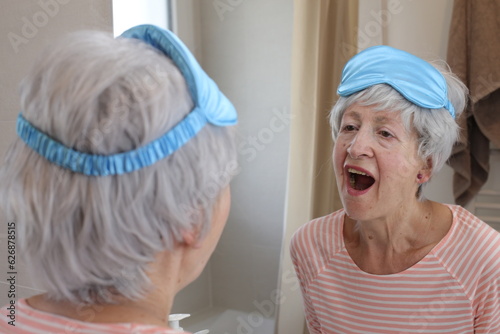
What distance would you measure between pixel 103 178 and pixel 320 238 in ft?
2.72

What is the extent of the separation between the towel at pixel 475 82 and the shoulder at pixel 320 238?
653 mm

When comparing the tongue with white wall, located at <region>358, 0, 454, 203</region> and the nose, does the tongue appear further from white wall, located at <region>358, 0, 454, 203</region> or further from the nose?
white wall, located at <region>358, 0, 454, 203</region>

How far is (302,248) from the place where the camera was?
1.37 metres

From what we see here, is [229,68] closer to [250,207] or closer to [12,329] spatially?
[250,207]

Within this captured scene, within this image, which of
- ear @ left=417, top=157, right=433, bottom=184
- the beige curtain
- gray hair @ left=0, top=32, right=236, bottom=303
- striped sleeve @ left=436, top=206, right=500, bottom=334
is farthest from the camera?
the beige curtain

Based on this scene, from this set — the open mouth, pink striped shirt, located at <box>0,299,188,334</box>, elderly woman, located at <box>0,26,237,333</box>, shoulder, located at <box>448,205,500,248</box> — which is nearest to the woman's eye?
the open mouth

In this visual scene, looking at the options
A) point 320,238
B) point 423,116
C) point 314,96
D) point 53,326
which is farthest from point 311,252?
point 53,326

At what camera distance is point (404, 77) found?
1194 mm

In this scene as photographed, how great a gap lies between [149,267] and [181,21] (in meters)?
1.77

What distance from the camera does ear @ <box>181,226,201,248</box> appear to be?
0.69 m

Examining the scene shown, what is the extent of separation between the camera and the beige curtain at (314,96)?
183cm

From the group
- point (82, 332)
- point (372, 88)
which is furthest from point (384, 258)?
point (82, 332)

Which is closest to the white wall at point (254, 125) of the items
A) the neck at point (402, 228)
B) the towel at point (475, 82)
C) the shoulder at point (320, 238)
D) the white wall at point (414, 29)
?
the white wall at point (414, 29)

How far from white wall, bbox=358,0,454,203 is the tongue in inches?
31.8
